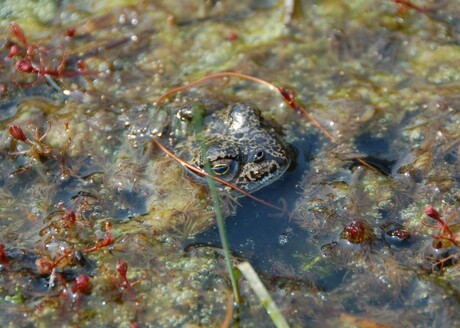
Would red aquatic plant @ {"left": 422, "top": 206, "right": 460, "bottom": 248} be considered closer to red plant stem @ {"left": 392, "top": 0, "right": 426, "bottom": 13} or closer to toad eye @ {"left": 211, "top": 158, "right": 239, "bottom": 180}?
toad eye @ {"left": 211, "top": 158, "right": 239, "bottom": 180}

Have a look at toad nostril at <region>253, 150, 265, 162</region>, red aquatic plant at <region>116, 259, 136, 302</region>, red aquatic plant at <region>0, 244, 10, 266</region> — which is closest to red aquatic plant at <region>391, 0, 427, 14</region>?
toad nostril at <region>253, 150, 265, 162</region>

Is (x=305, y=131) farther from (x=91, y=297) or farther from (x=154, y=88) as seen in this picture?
(x=91, y=297)

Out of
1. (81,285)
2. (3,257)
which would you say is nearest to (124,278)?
(81,285)

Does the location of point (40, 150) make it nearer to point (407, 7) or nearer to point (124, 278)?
point (124, 278)

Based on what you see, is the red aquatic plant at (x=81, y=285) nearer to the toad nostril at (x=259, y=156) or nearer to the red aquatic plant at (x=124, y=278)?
the red aquatic plant at (x=124, y=278)

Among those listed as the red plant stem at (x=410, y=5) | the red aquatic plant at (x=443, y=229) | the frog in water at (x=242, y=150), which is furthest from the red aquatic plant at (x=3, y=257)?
the red plant stem at (x=410, y=5)
